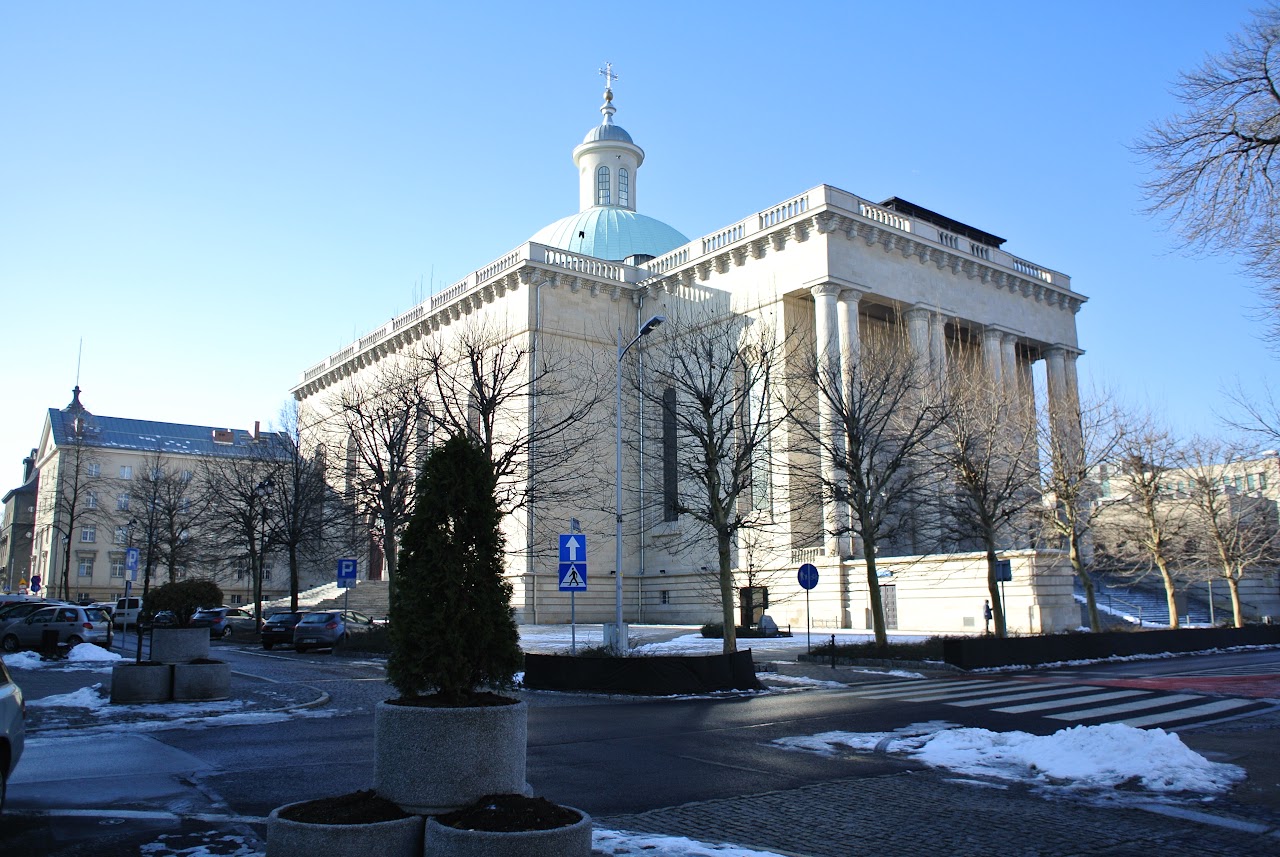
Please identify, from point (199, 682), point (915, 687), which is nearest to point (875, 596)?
point (915, 687)

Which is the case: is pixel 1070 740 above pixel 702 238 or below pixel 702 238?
below

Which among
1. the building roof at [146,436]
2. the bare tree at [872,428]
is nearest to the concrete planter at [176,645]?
the bare tree at [872,428]

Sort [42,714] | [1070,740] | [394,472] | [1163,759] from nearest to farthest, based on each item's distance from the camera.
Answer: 1. [1163,759]
2. [1070,740]
3. [42,714]
4. [394,472]

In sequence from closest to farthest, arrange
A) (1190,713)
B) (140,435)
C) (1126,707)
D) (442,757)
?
(442,757) < (1190,713) < (1126,707) < (140,435)

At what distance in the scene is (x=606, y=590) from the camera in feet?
151

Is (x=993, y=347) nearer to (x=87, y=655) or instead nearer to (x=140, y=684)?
(x=87, y=655)

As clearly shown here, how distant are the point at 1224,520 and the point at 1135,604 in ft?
24.3

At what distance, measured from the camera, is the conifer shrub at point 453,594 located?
604 cm

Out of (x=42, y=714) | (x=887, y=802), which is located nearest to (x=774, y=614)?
(x=42, y=714)

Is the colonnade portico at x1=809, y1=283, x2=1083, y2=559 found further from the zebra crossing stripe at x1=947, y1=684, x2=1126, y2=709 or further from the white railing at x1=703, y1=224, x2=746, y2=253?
the zebra crossing stripe at x1=947, y1=684, x2=1126, y2=709

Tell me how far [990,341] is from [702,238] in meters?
14.9

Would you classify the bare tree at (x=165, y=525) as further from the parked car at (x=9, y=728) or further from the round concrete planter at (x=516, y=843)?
the round concrete planter at (x=516, y=843)

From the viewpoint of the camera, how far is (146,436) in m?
94.8

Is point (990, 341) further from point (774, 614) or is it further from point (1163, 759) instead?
point (1163, 759)
